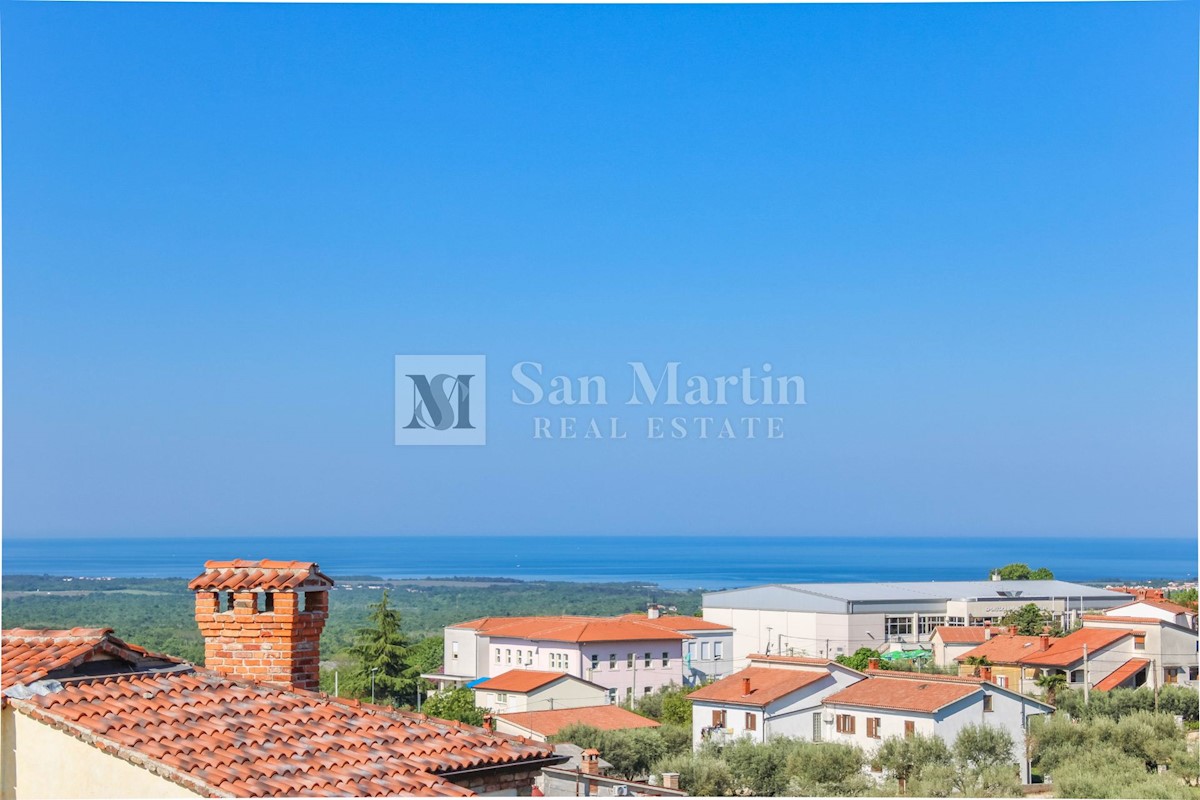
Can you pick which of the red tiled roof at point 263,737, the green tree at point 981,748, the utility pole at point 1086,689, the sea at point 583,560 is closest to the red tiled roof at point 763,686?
the green tree at point 981,748

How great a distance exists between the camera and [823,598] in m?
30.3

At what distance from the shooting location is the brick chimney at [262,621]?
4426mm

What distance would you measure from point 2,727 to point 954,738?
39.2 feet

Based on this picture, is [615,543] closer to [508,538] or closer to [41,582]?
[508,538]

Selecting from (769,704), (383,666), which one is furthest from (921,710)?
(383,666)

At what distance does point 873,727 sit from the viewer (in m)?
14.1

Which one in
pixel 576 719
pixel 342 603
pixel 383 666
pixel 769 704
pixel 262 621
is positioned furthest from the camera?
pixel 342 603

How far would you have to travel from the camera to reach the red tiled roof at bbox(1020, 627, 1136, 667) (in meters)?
19.0

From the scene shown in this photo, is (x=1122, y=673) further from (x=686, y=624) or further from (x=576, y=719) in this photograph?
(x=686, y=624)

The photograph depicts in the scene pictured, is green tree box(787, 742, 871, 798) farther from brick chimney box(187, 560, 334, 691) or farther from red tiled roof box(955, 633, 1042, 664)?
brick chimney box(187, 560, 334, 691)

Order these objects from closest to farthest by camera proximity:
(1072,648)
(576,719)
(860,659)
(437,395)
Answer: (576,719), (437,395), (1072,648), (860,659)

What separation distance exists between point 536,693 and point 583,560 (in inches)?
3243

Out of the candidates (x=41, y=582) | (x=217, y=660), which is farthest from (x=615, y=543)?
(x=217, y=660)

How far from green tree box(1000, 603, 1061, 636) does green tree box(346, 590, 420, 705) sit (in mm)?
14738
